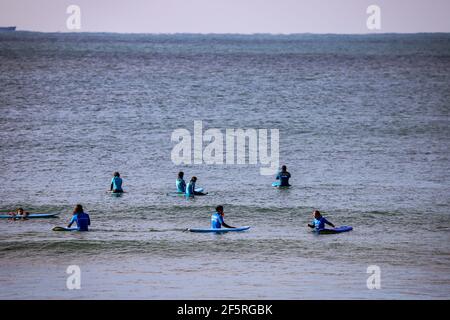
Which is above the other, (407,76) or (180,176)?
→ (407,76)

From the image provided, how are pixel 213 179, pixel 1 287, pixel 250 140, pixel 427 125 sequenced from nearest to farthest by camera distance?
pixel 1 287 < pixel 213 179 < pixel 250 140 < pixel 427 125

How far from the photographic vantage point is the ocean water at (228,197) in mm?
25797

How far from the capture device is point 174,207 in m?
37.1

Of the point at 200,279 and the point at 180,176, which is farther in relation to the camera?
the point at 180,176

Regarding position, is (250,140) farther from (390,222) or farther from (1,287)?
(1,287)

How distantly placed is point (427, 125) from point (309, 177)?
24.4 m

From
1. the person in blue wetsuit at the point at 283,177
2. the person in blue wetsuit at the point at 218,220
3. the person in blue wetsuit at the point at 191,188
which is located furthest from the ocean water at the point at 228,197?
the person in blue wetsuit at the point at 218,220

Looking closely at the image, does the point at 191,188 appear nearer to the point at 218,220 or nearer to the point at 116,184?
the point at 116,184

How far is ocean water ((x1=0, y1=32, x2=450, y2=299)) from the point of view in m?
25.8

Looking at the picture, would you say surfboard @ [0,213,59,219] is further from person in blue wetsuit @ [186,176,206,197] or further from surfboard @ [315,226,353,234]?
surfboard @ [315,226,353,234]

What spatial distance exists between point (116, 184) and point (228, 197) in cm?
533
